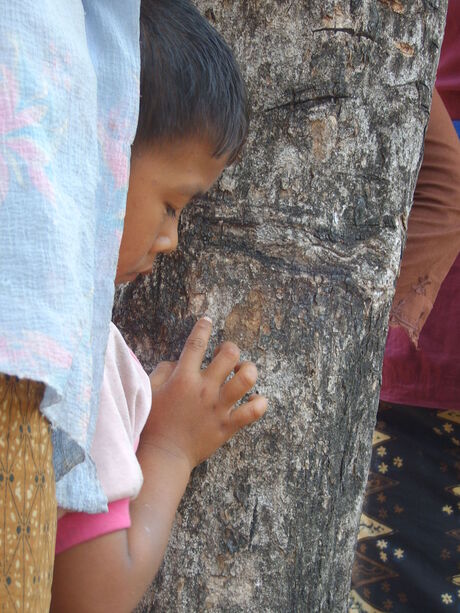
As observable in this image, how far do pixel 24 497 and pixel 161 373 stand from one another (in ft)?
2.27

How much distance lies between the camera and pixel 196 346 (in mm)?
1453

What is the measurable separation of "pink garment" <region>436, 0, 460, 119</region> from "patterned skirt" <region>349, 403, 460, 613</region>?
99 cm

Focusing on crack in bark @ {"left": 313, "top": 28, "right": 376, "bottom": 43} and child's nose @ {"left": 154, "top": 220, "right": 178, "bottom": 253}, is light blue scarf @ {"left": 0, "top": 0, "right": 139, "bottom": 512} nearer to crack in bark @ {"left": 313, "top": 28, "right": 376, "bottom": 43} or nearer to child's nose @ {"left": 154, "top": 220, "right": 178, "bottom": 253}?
child's nose @ {"left": 154, "top": 220, "right": 178, "bottom": 253}

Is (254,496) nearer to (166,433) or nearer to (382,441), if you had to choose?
(166,433)

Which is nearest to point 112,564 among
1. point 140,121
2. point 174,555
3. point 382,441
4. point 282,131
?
point 174,555

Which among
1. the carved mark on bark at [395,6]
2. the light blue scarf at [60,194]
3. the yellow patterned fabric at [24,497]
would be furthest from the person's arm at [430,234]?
the yellow patterned fabric at [24,497]

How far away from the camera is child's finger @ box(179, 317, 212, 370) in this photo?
145cm

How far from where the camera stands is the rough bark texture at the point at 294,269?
1461mm

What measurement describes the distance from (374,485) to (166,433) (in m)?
1.41

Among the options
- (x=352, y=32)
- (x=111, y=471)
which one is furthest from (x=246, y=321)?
(x=352, y=32)

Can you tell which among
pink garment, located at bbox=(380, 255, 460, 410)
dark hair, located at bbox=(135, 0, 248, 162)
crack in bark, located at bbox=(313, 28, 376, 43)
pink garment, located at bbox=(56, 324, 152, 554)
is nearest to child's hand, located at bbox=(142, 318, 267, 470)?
pink garment, located at bbox=(56, 324, 152, 554)

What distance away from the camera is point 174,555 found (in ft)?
4.93

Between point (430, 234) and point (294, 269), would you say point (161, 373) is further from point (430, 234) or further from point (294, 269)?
point (430, 234)

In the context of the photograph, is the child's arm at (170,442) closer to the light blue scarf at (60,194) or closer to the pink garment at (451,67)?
the light blue scarf at (60,194)
